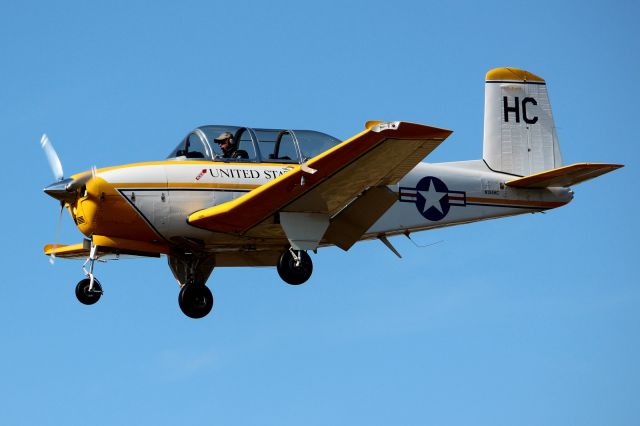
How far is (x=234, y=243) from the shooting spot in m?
20.0

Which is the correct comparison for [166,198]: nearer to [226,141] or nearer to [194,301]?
[226,141]

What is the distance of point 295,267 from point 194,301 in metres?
1.95

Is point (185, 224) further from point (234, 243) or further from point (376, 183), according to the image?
point (376, 183)

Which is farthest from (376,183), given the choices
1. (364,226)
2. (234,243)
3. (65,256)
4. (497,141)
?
(65,256)

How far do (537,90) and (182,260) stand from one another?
7.24 meters

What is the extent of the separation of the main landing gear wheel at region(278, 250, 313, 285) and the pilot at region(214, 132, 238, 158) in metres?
1.79

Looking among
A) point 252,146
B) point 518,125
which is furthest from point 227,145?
point 518,125

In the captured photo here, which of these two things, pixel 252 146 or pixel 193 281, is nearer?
pixel 252 146

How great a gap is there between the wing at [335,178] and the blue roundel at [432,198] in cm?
200

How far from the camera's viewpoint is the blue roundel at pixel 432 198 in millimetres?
20797

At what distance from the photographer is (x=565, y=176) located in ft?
68.5

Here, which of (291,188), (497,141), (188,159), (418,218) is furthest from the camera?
(497,141)

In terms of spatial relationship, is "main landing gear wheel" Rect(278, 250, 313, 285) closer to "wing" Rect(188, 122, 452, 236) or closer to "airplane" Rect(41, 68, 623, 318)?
"airplane" Rect(41, 68, 623, 318)

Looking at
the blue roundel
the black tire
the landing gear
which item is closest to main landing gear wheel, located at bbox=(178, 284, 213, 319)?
the landing gear
